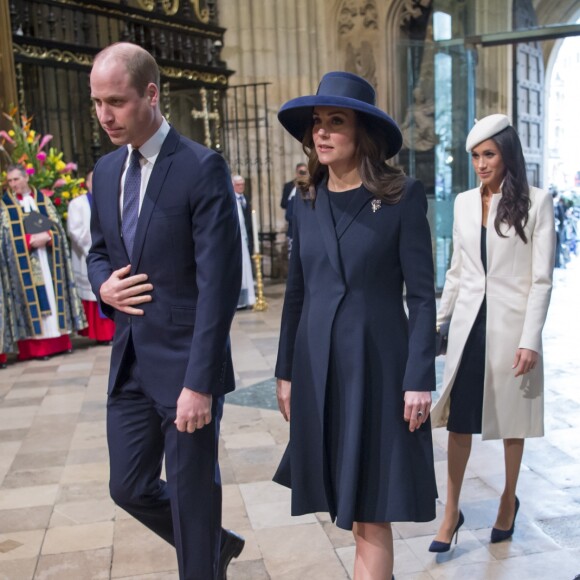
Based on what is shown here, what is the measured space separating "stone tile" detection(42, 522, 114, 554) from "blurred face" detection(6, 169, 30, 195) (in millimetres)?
4572

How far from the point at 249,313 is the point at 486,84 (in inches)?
191

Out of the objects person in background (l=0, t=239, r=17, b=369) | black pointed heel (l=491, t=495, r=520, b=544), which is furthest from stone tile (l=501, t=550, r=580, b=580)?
person in background (l=0, t=239, r=17, b=369)

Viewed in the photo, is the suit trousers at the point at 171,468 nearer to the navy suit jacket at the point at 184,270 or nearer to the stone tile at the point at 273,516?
the navy suit jacket at the point at 184,270

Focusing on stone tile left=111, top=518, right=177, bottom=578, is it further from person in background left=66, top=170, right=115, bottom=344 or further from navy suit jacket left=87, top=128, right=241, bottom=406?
person in background left=66, top=170, right=115, bottom=344

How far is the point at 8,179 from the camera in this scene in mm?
7270

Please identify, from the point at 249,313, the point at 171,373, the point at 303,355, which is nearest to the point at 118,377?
the point at 171,373

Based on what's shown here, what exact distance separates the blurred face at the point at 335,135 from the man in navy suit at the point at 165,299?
291 mm

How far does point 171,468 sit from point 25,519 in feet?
5.42

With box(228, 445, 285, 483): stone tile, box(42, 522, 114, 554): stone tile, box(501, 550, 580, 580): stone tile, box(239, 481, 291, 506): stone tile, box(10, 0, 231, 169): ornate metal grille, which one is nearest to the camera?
box(501, 550, 580, 580): stone tile

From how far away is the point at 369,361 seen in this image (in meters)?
2.22

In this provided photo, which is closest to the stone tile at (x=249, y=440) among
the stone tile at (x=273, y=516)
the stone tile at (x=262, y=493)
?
the stone tile at (x=262, y=493)

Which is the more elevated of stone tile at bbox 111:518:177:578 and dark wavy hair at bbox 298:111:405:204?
dark wavy hair at bbox 298:111:405:204

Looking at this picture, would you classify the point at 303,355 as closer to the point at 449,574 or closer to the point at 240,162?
the point at 449,574

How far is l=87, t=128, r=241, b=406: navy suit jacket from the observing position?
7.16 feet
